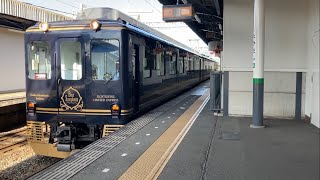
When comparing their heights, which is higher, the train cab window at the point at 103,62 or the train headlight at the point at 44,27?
the train headlight at the point at 44,27

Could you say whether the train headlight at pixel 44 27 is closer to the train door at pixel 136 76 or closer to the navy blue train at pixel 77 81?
the navy blue train at pixel 77 81

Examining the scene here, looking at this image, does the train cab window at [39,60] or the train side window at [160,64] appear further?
the train side window at [160,64]

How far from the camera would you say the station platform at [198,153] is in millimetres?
4512

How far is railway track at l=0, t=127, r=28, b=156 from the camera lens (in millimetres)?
9453

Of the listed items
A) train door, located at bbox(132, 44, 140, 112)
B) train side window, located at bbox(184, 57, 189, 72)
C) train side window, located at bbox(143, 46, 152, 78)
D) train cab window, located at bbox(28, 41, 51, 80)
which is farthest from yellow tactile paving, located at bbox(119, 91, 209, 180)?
train side window, located at bbox(184, 57, 189, 72)

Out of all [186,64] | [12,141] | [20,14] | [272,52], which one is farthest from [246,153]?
[186,64]

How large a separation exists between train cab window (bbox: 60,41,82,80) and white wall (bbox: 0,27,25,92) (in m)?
9.79

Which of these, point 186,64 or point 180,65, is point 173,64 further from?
point 186,64

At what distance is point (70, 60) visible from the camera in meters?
7.68

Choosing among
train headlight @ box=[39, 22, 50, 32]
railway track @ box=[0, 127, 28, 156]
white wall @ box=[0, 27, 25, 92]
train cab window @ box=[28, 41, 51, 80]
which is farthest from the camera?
white wall @ box=[0, 27, 25, 92]

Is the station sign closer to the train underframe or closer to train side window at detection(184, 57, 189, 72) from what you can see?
the train underframe

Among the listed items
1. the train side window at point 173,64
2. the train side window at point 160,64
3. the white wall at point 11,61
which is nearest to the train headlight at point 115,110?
the train side window at point 160,64

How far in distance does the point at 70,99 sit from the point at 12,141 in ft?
14.0

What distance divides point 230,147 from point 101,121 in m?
2.85
